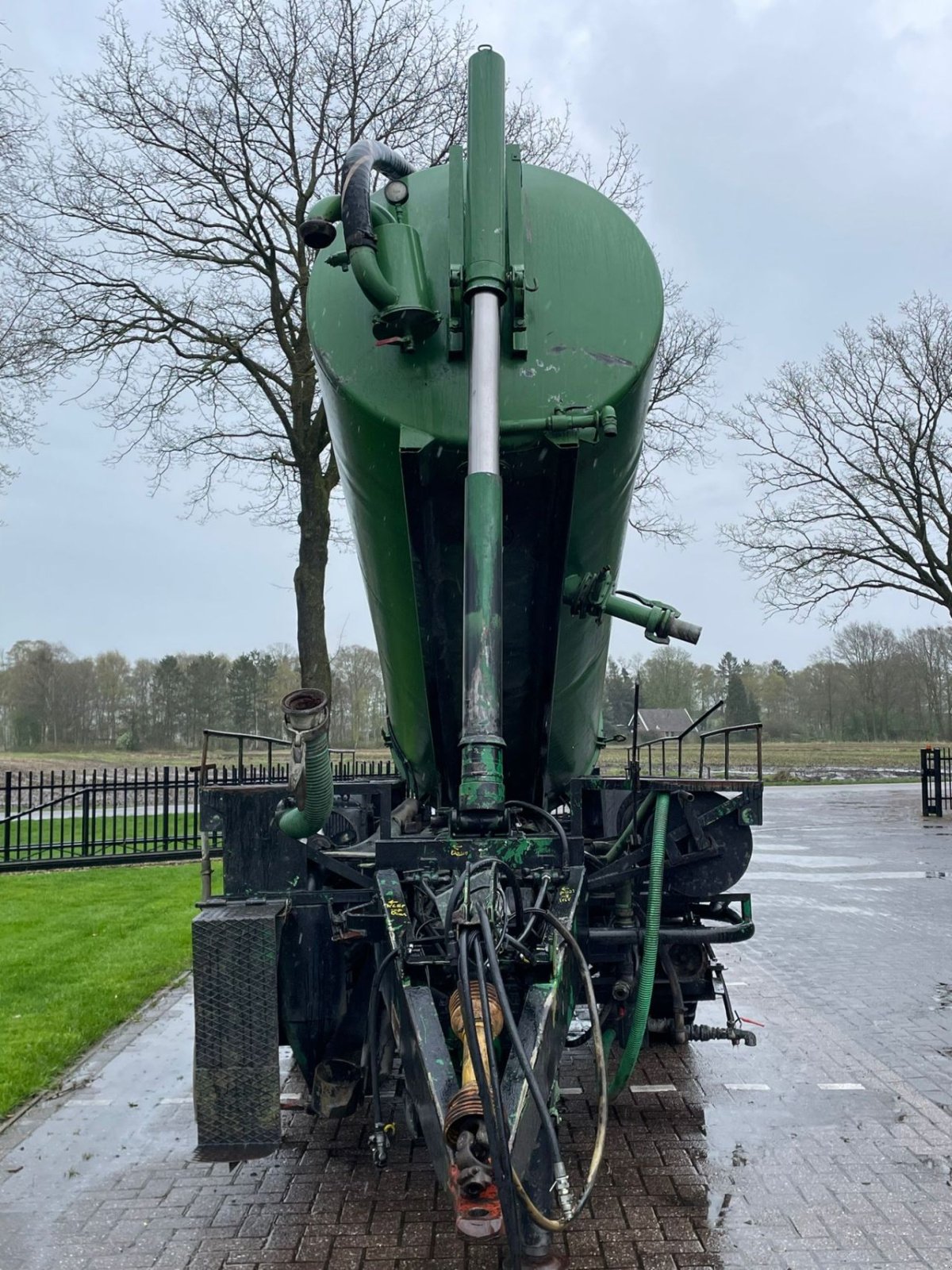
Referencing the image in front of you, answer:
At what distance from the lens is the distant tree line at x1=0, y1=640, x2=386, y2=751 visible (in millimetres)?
44125

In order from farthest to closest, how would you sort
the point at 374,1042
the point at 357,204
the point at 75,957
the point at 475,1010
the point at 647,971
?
the point at 75,957, the point at 647,971, the point at 374,1042, the point at 357,204, the point at 475,1010

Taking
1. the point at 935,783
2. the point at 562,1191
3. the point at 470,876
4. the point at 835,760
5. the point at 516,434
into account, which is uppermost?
the point at 516,434

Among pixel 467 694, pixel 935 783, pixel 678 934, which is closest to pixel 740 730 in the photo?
pixel 678 934

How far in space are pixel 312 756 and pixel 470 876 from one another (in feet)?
2.02

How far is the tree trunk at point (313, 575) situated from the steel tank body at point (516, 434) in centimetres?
1062

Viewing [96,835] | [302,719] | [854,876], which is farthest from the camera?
[96,835]

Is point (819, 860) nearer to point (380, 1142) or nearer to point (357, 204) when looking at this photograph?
point (380, 1142)

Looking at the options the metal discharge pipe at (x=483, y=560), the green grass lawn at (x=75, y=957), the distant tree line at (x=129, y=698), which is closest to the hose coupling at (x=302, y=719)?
the metal discharge pipe at (x=483, y=560)

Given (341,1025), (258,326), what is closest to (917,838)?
(258,326)

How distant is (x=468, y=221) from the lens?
3672 mm

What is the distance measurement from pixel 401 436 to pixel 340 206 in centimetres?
88

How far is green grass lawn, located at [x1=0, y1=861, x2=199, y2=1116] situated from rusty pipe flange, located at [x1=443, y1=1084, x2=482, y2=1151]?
3.31 metres

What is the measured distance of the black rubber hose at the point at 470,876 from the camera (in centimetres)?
308

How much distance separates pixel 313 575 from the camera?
14836 mm
